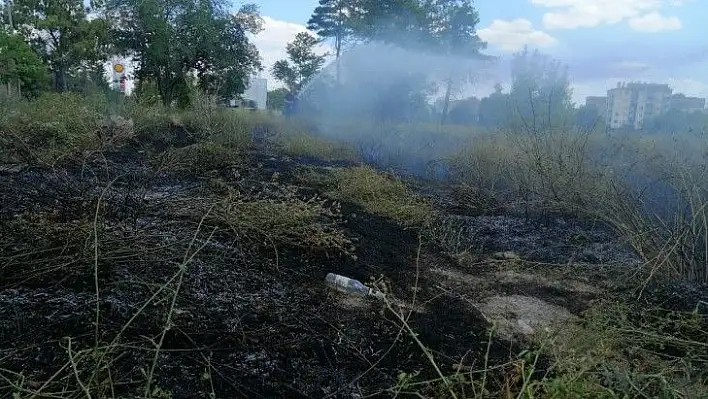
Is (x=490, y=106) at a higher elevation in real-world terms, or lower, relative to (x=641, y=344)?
higher

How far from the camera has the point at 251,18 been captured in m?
20.2

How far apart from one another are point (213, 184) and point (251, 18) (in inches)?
658

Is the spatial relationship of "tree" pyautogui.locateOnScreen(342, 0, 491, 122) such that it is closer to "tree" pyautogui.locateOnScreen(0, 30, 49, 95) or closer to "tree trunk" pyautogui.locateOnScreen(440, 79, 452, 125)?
"tree trunk" pyautogui.locateOnScreen(440, 79, 452, 125)

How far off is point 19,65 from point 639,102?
24.1m

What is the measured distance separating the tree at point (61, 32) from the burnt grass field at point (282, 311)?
21.2 metres

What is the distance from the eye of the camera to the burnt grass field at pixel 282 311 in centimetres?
202

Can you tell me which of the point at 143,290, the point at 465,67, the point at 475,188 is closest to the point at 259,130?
the point at 475,188

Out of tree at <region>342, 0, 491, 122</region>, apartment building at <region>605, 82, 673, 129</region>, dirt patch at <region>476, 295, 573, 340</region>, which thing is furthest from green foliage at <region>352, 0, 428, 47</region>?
dirt patch at <region>476, 295, 573, 340</region>

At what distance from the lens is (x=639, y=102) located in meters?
21.8

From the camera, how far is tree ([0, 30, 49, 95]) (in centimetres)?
1541

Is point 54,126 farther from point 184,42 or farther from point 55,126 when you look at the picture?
point 184,42

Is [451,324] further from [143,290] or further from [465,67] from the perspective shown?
[465,67]

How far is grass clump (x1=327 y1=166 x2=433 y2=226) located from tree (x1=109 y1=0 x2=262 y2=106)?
41.4 feet

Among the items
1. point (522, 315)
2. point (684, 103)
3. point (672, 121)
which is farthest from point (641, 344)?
point (684, 103)
